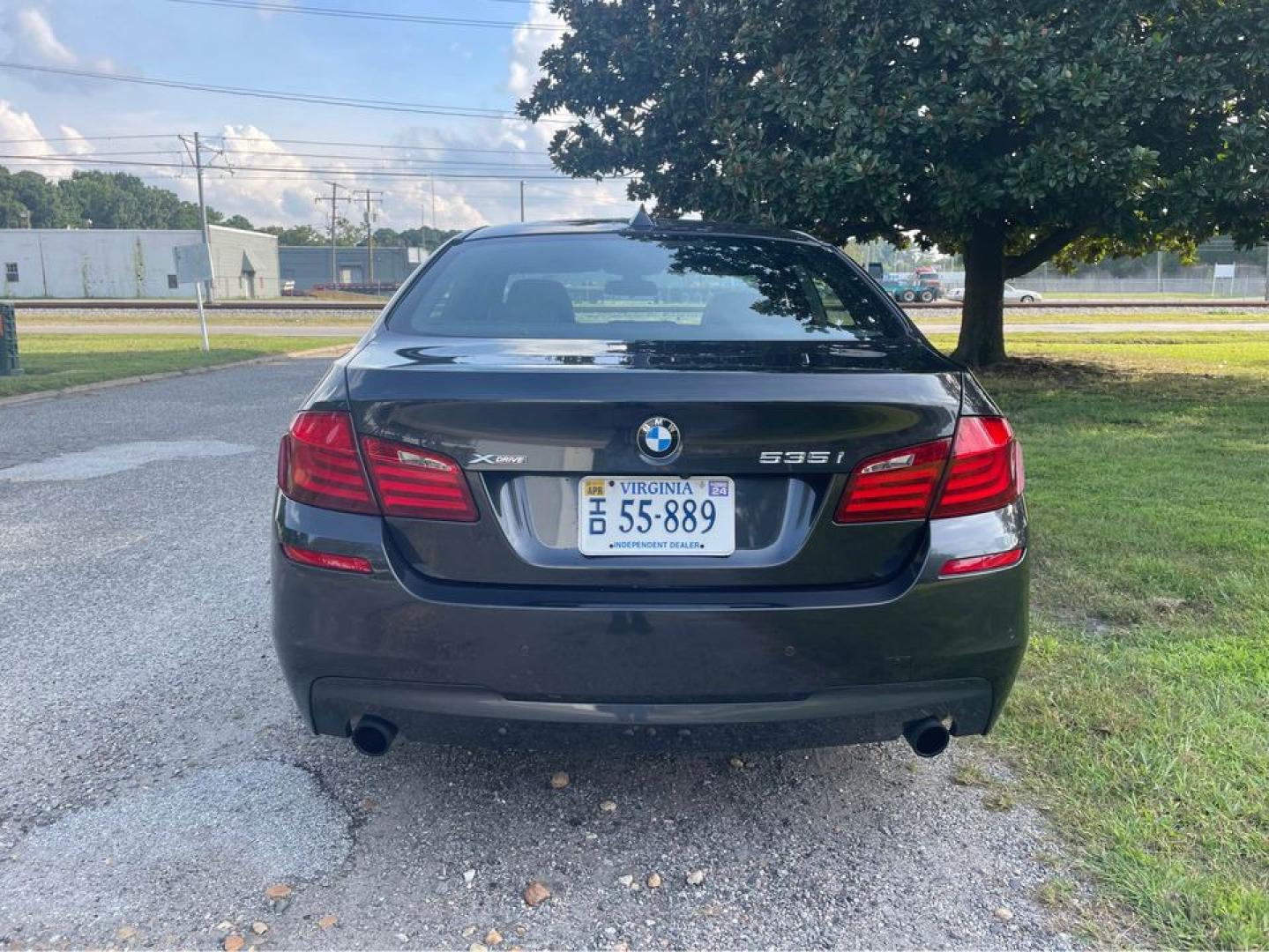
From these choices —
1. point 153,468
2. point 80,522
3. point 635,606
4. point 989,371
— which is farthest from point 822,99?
point 635,606

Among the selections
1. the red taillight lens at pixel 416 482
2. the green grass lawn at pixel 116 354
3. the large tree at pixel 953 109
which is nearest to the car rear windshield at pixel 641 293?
the red taillight lens at pixel 416 482

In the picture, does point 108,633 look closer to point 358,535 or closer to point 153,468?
point 358,535

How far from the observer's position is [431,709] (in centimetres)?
224

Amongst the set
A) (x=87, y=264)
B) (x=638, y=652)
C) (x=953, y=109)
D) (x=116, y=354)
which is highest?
(x=87, y=264)

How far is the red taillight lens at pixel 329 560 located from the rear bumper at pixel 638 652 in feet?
0.05

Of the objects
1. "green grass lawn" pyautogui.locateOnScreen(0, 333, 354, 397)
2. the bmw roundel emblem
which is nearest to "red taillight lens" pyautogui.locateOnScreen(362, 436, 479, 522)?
the bmw roundel emblem

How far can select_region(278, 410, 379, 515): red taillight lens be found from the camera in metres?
2.22

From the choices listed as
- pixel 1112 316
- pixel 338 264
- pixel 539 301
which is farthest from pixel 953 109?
pixel 338 264

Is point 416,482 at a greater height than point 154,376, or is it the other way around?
point 416,482

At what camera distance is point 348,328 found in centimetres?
2938

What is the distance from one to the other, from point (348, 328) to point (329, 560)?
2853 cm

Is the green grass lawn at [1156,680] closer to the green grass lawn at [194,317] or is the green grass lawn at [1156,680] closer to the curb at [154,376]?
the curb at [154,376]

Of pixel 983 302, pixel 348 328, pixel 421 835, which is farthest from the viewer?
pixel 348 328

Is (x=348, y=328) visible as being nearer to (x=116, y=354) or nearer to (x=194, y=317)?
(x=194, y=317)
